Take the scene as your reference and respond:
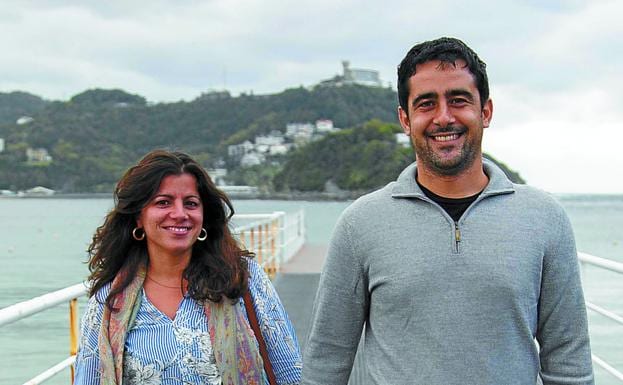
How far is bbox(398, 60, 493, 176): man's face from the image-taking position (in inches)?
69.0

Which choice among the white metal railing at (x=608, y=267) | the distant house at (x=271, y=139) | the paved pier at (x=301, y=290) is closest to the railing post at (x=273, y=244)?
the paved pier at (x=301, y=290)

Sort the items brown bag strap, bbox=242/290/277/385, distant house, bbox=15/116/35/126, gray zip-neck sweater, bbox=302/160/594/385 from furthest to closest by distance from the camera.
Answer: distant house, bbox=15/116/35/126
brown bag strap, bbox=242/290/277/385
gray zip-neck sweater, bbox=302/160/594/385

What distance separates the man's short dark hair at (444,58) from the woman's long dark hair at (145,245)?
65 cm

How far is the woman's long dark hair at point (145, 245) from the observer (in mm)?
2164

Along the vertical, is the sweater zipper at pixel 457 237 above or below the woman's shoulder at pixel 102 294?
above

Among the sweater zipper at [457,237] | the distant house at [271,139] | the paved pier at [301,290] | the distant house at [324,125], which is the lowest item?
the paved pier at [301,290]

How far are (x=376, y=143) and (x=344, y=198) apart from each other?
15.3 metres

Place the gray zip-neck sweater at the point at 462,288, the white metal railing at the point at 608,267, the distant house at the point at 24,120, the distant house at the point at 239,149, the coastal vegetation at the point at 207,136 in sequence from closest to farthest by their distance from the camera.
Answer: the gray zip-neck sweater at the point at 462,288, the white metal railing at the point at 608,267, the coastal vegetation at the point at 207,136, the distant house at the point at 239,149, the distant house at the point at 24,120

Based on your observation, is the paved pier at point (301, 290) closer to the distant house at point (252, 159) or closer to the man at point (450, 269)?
the man at point (450, 269)

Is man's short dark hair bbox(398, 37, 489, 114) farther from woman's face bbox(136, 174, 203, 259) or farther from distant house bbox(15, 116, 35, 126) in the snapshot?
distant house bbox(15, 116, 35, 126)

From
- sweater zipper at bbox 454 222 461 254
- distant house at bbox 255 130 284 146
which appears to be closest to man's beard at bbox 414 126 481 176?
sweater zipper at bbox 454 222 461 254

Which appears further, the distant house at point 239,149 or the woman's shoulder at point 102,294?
the distant house at point 239,149

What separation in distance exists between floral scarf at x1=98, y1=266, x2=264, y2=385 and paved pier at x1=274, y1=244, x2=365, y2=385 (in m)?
1.71

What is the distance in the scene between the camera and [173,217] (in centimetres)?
216
